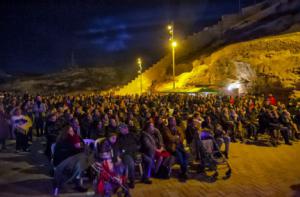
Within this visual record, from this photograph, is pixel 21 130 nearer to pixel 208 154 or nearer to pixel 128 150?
pixel 128 150

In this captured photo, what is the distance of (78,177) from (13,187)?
56.7 inches

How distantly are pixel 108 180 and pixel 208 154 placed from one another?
10.3 feet

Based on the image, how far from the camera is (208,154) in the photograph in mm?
8125

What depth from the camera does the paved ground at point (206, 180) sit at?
668cm

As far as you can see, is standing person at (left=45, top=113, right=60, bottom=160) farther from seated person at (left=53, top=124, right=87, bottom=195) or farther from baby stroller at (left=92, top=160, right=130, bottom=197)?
baby stroller at (left=92, top=160, right=130, bottom=197)

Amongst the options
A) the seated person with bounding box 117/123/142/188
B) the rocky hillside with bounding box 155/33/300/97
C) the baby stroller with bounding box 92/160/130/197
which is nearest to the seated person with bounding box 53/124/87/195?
the baby stroller with bounding box 92/160/130/197

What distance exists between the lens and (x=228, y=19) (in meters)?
58.3

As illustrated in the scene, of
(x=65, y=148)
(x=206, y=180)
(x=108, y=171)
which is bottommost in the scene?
(x=206, y=180)

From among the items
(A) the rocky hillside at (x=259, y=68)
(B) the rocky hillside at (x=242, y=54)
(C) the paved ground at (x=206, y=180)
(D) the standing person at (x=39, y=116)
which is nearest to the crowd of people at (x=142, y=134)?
(D) the standing person at (x=39, y=116)

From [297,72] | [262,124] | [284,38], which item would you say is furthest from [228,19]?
[262,124]

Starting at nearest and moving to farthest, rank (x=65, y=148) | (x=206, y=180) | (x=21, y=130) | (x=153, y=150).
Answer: (x=65, y=148) → (x=206, y=180) → (x=153, y=150) → (x=21, y=130)

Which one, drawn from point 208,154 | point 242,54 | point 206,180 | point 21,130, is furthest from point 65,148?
point 242,54

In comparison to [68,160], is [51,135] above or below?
above

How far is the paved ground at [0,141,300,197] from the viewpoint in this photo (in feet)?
21.9
